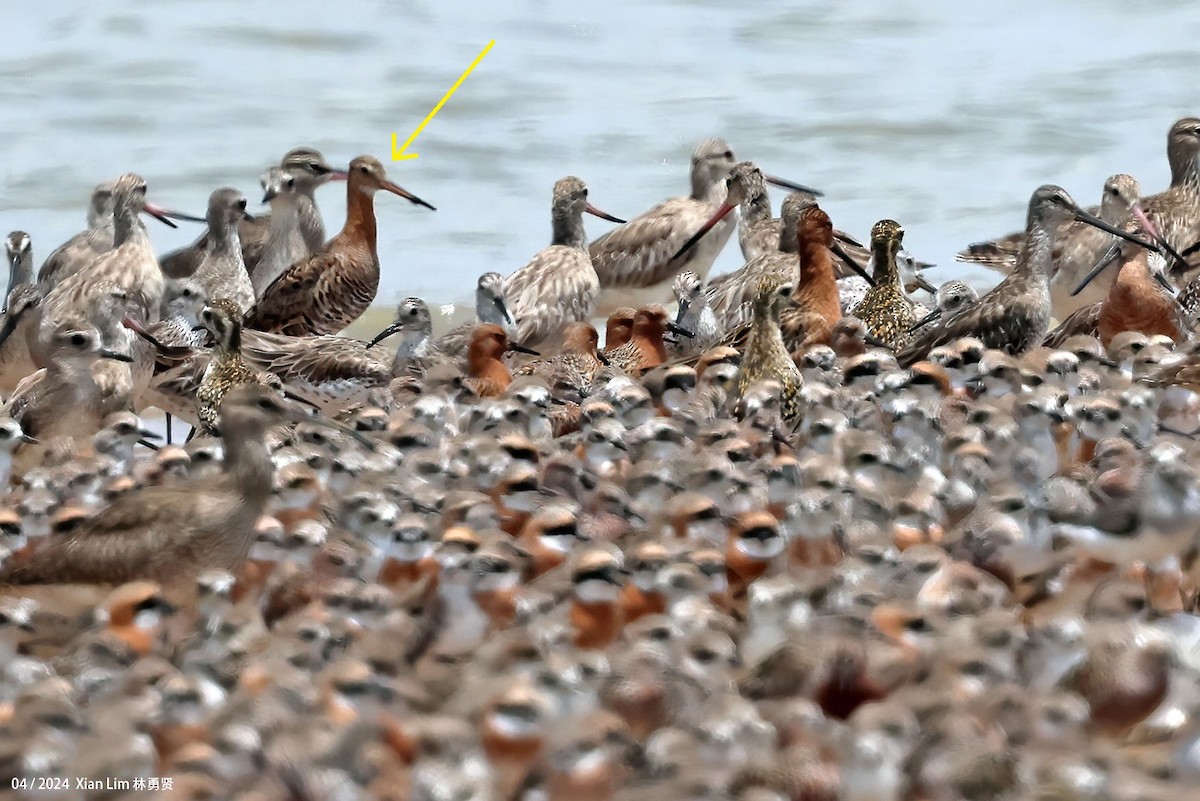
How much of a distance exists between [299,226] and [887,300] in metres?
3.99

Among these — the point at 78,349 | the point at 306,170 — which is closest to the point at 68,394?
the point at 78,349

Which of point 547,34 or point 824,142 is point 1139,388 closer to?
point 824,142

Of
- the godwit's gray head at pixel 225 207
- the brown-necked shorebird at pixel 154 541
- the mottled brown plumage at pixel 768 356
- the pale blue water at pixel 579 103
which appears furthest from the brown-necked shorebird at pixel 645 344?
the pale blue water at pixel 579 103

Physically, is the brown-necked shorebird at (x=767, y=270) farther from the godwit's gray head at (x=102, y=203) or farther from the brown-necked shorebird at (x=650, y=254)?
the godwit's gray head at (x=102, y=203)

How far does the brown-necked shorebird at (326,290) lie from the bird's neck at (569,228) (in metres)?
1.01

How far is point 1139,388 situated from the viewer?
24.7 feet

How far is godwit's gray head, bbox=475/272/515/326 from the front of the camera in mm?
10070

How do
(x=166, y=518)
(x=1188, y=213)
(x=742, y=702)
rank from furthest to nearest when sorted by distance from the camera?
(x=1188, y=213) < (x=166, y=518) < (x=742, y=702)

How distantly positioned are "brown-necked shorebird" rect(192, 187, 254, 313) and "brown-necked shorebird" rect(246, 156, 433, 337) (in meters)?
0.15

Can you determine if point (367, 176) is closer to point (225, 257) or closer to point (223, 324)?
point (225, 257)

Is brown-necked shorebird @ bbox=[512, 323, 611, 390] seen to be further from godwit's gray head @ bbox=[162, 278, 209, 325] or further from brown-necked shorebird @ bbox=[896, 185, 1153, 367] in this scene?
godwit's gray head @ bbox=[162, 278, 209, 325]

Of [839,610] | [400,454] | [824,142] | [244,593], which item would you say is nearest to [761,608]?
[839,610]

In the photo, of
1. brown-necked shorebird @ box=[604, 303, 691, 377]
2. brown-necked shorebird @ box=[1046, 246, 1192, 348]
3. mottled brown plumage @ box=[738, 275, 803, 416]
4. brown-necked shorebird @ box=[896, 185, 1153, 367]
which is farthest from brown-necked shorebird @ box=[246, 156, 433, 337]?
brown-necked shorebird @ box=[1046, 246, 1192, 348]

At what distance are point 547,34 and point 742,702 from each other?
683 inches
